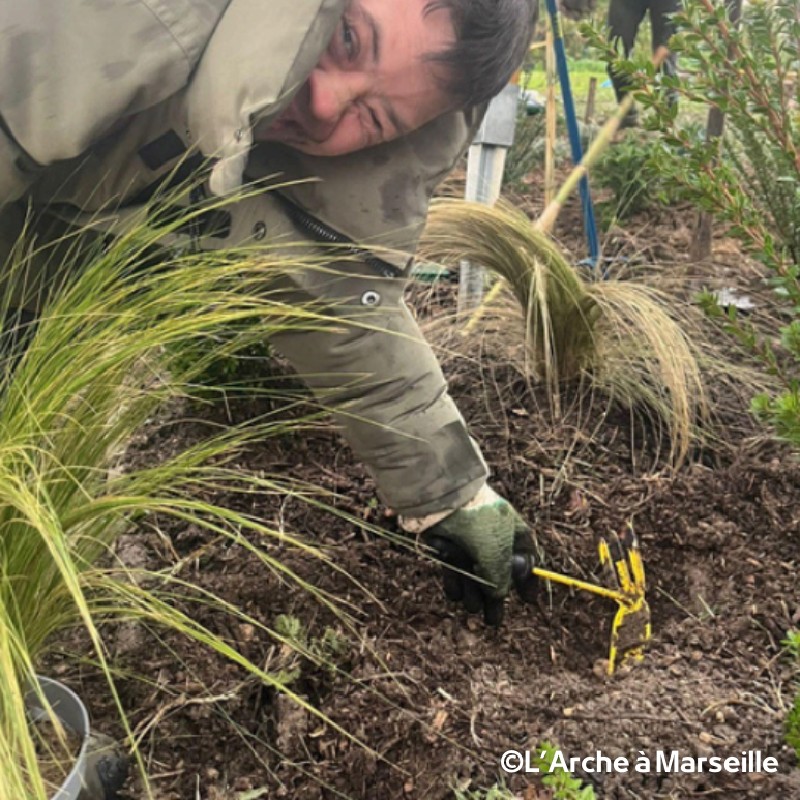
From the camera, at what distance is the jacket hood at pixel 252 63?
1075 mm

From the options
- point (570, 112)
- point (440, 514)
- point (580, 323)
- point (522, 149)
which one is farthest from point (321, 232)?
point (522, 149)

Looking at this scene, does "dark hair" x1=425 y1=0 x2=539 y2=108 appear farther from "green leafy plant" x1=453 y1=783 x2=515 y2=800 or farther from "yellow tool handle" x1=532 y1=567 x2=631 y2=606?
"green leafy plant" x1=453 y1=783 x2=515 y2=800

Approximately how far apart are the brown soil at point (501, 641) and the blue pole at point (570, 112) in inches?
19.1

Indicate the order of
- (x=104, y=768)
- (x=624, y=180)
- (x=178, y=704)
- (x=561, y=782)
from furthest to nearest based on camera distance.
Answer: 1. (x=624, y=180)
2. (x=178, y=704)
3. (x=104, y=768)
4. (x=561, y=782)

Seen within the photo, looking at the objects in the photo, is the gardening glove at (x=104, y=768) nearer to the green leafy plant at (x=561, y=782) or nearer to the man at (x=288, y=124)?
the man at (x=288, y=124)

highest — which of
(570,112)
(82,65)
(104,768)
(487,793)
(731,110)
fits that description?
(82,65)

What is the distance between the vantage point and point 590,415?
2102 mm

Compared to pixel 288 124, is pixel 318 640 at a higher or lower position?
lower

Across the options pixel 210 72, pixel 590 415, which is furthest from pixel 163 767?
pixel 590 415

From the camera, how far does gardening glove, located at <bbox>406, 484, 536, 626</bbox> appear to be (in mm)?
1584

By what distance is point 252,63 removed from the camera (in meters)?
1.08

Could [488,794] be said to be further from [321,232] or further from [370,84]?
[370,84]

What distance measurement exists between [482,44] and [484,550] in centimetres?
83

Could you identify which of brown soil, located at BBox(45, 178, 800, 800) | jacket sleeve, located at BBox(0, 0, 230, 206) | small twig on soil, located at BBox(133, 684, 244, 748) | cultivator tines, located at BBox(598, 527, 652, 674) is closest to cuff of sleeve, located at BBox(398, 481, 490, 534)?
brown soil, located at BBox(45, 178, 800, 800)
